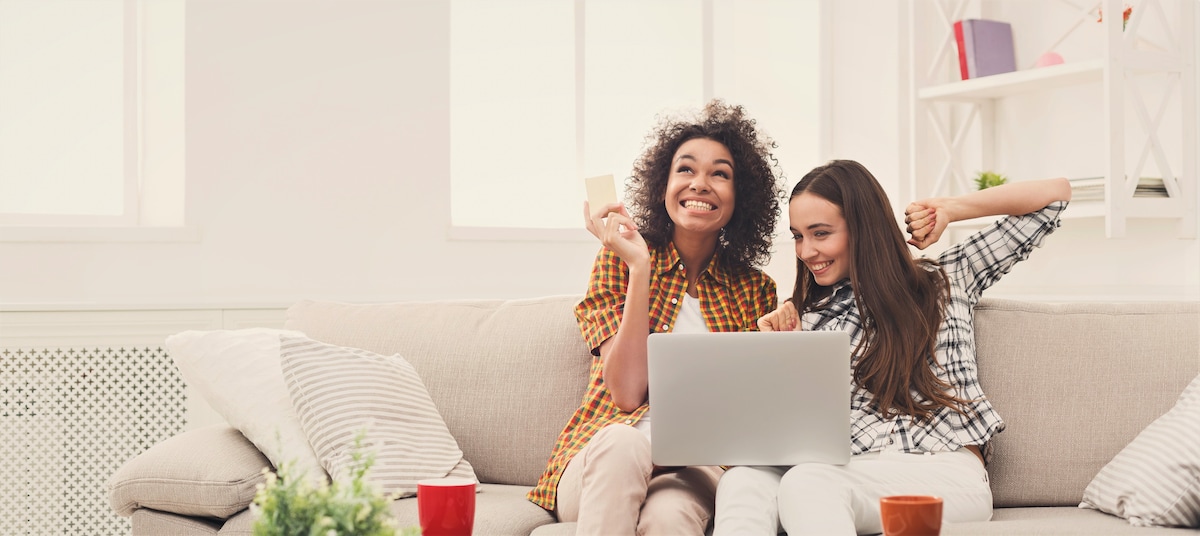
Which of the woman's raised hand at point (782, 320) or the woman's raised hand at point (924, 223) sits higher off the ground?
the woman's raised hand at point (924, 223)

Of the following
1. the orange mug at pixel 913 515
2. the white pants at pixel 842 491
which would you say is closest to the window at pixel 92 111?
the white pants at pixel 842 491

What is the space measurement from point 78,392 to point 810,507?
220 centimetres

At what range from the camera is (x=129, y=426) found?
289cm

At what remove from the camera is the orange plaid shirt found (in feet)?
6.55

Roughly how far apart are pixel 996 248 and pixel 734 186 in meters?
0.53

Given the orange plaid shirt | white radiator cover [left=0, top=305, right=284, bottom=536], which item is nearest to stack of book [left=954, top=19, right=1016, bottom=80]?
the orange plaid shirt

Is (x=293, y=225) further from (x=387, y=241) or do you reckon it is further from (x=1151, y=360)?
(x=1151, y=360)

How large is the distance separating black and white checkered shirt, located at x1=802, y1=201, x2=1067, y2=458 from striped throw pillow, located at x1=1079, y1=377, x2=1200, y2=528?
200 millimetres

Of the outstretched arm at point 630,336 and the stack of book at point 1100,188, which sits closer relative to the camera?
the outstretched arm at point 630,336

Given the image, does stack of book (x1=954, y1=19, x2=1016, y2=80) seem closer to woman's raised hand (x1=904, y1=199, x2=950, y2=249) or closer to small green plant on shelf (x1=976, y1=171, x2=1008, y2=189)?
small green plant on shelf (x1=976, y1=171, x2=1008, y2=189)

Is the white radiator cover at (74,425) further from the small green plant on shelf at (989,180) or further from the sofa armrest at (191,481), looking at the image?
the small green plant on shelf at (989,180)

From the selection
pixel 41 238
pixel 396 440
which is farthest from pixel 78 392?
pixel 396 440

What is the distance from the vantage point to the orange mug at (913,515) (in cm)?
115

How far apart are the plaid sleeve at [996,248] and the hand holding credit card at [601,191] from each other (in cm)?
65
